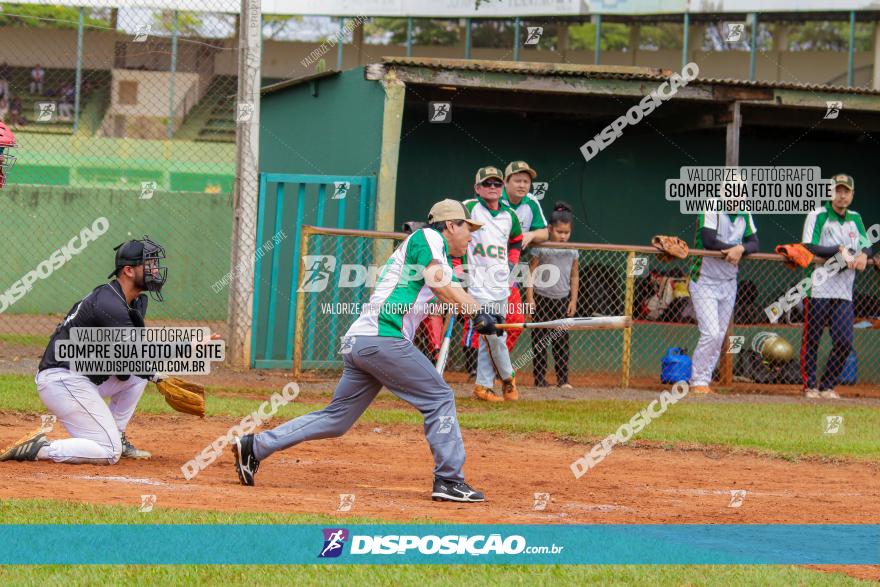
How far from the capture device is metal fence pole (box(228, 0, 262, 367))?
44.0 feet

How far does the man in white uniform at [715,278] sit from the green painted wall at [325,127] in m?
3.72

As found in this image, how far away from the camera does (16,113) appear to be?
2139 centimetres

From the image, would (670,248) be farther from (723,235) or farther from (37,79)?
(37,79)

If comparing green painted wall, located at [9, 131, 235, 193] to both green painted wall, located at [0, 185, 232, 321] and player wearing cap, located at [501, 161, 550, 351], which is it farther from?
player wearing cap, located at [501, 161, 550, 351]

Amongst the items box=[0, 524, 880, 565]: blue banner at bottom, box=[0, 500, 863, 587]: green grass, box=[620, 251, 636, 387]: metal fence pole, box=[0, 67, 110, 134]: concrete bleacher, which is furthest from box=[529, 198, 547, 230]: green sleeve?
box=[0, 67, 110, 134]: concrete bleacher

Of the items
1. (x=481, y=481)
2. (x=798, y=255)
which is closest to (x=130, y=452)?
(x=481, y=481)

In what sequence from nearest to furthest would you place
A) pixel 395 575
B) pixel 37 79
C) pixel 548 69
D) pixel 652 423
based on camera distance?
1. pixel 395 575
2. pixel 652 423
3. pixel 548 69
4. pixel 37 79

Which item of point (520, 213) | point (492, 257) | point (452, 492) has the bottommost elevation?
point (452, 492)

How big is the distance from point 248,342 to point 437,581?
28.1 feet

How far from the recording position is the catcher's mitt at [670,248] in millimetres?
13281

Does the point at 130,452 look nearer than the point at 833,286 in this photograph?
Yes

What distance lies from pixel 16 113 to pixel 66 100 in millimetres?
1216

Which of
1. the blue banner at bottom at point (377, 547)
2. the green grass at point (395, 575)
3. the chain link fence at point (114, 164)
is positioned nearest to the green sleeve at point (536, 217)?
the chain link fence at point (114, 164)

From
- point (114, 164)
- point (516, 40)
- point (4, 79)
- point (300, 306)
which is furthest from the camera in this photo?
point (516, 40)
